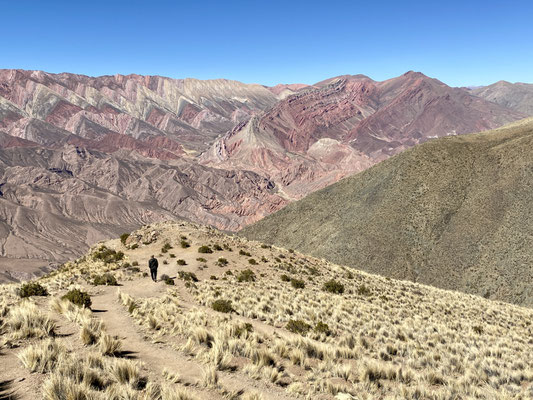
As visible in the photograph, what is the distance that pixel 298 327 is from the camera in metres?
18.1

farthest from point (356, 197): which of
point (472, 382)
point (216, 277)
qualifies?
point (472, 382)

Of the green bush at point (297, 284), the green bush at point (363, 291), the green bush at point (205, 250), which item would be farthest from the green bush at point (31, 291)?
the green bush at point (363, 291)

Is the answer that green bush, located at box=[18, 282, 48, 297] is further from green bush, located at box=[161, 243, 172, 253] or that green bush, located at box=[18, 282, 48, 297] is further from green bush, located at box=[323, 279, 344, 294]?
green bush, located at box=[323, 279, 344, 294]

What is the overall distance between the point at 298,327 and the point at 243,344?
532cm

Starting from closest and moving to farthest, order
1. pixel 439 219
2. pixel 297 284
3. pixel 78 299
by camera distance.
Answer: pixel 78 299 < pixel 297 284 < pixel 439 219

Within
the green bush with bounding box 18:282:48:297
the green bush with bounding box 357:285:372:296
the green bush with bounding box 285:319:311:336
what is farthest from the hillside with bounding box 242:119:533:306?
the green bush with bounding box 18:282:48:297

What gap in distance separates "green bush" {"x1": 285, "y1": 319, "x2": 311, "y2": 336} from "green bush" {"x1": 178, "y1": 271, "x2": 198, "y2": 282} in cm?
1207

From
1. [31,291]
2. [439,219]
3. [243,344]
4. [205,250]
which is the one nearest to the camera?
[243,344]

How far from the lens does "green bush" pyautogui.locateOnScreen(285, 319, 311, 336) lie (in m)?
17.8

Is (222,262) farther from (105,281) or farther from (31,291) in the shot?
(31,291)

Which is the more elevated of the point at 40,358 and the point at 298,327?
the point at 40,358

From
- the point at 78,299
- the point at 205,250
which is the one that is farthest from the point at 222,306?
the point at 205,250

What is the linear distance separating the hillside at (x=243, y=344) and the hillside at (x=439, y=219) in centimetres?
4663

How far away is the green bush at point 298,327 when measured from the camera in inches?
701
